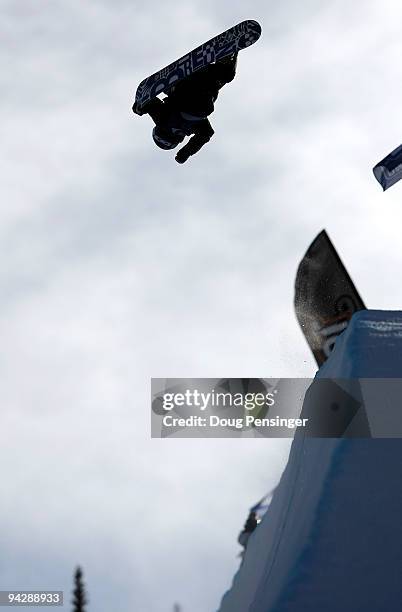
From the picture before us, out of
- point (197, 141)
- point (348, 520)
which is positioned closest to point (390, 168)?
point (197, 141)

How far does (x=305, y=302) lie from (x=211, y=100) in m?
3.13

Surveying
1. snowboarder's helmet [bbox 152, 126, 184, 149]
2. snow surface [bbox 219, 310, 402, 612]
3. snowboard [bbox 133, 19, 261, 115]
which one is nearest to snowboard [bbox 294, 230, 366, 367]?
snowboarder's helmet [bbox 152, 126, 184, 149]

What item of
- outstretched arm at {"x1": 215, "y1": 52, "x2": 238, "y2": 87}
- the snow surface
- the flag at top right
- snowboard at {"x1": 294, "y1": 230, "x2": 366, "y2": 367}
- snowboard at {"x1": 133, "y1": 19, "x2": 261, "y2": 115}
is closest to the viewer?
the snow surface

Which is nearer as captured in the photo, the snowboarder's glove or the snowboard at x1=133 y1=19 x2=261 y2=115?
the snowboard at x1=133 y1=19 x2=261 y2=115

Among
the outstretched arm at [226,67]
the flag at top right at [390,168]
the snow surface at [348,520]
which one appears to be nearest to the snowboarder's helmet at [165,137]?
the outstretched arm at [226,67]

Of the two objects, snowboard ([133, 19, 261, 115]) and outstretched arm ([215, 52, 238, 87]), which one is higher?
snowboard ([133, 19, 261, 115])

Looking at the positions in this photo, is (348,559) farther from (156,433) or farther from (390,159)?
(390,159)

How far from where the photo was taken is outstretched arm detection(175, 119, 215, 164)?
1051cm

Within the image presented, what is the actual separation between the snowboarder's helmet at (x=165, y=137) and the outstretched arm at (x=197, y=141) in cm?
20

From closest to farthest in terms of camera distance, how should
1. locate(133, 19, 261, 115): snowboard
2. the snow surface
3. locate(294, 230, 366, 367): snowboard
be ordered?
1. the snow surface
2. locate(133, 19, 261, 115): snowboard
3. locate(294, 230, 366, 367): snowboard

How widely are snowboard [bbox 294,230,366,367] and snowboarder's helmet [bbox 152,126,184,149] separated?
8.50ft

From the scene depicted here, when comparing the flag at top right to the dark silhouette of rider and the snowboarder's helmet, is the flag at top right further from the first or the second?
the snowboarder's helmet

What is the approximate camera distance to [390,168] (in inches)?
442

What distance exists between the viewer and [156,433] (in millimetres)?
9656
